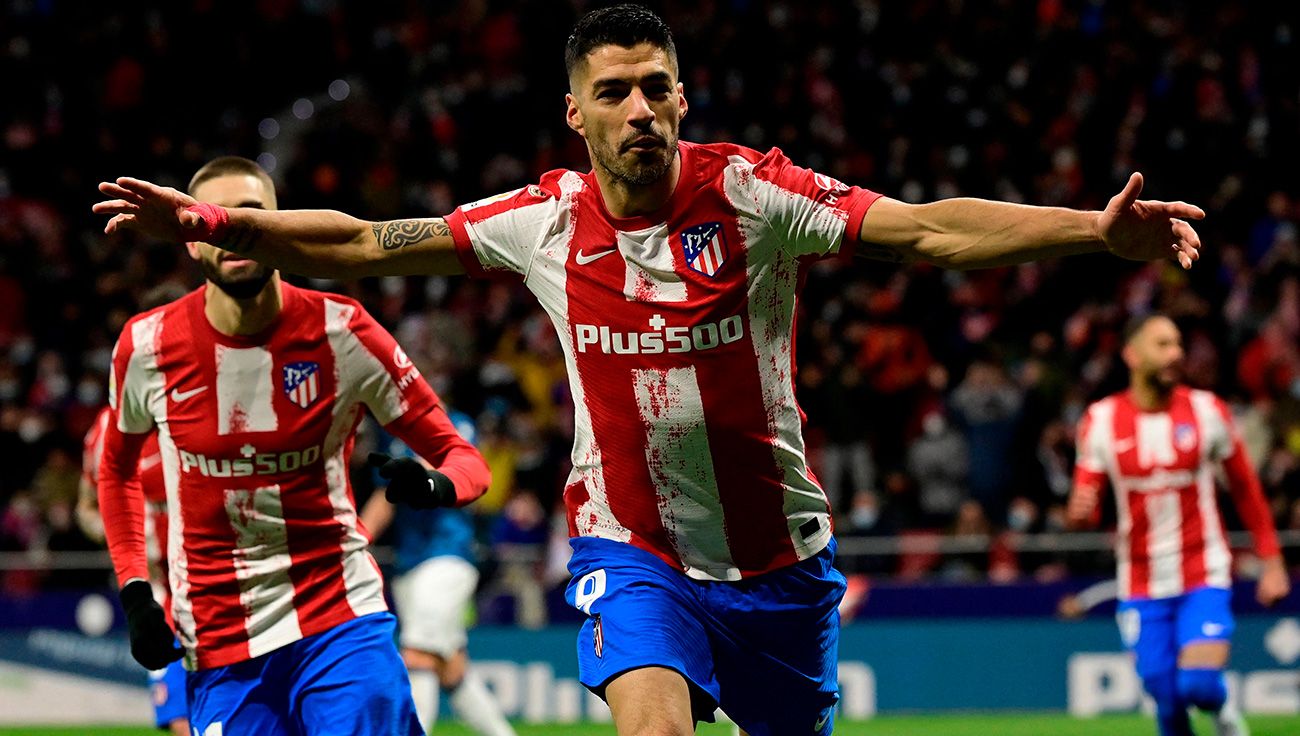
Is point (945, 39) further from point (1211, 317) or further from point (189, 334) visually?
point (189, 334)

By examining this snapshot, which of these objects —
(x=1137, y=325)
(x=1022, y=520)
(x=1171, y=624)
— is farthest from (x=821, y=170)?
(x=1171, y=624)

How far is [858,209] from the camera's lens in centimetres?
461

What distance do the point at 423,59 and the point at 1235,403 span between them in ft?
37.7

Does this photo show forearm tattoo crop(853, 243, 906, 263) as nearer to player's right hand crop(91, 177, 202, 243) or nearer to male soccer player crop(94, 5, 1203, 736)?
male soccer player crop(94, 5, 1203, 736)

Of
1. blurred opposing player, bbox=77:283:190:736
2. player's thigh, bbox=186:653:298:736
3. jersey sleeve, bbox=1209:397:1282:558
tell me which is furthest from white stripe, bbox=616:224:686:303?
jersey sleeve, bbox=1209:397:1282:558

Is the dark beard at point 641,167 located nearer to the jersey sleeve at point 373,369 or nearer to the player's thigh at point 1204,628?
the jersey sleeve at point 373,369

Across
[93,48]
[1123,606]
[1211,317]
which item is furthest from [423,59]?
[1123,606]

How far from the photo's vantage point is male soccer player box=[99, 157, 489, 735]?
5.36 metres

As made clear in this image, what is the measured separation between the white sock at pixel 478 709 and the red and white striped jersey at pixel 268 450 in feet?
14.8

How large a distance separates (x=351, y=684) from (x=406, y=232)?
4.92ft

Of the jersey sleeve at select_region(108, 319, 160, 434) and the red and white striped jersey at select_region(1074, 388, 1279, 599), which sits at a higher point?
the jersey sleeve at select_region(108, 319, 160, 434)

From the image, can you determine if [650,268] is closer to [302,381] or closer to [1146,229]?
[1146,229]

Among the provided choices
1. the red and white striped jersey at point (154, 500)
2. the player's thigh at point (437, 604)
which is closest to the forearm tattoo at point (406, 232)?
the red and white striped jersey at point (154, 500)

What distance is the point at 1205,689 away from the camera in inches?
341
